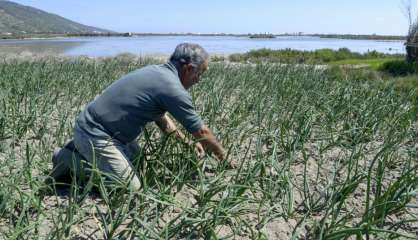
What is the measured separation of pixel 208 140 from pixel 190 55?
0.48m

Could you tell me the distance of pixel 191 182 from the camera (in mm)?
2426

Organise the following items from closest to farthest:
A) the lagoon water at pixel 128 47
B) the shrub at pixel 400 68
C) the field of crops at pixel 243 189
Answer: the field of crops at pixel 243 189 < the shrub at pixel 400 68 < the lagoon water at pixel 128 47

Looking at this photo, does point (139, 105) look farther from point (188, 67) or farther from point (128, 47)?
point (128, 47)

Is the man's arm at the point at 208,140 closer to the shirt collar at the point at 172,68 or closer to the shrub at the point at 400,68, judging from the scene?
the shirt collar at the point at 172,68

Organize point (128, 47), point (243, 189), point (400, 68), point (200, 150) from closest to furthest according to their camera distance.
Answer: point (243, 189)
point (200, 150)
point (400, 68)
point (128, 47)

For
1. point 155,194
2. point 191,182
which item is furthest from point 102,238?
point 191,182

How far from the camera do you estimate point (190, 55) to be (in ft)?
8.25

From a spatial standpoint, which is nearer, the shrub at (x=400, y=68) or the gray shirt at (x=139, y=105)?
the gray shirt at (x=139, y=105)

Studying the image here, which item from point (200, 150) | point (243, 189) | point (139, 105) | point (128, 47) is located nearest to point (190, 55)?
point (139, 105)

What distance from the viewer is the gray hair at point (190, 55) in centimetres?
252

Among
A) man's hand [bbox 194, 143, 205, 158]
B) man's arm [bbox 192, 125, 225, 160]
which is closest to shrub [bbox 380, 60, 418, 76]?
man's hand [bbox 194, 143, 205, 158]

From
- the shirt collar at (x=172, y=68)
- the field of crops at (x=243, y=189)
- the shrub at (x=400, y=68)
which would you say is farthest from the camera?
the shrub at (x=400, y=68)

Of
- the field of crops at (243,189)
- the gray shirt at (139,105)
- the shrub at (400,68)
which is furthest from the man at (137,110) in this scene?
the shrub at (400,68)

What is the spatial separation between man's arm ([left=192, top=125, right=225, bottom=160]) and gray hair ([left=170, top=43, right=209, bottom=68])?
0.37 meters
